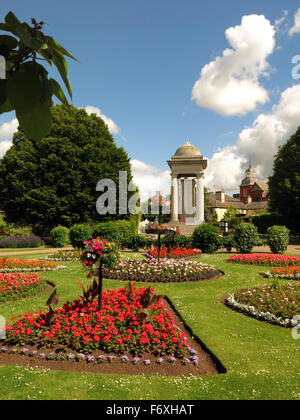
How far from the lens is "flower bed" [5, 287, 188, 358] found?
15.7ft

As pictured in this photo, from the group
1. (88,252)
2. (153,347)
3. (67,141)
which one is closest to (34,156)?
(67,141)

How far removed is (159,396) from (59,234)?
18.8 metres

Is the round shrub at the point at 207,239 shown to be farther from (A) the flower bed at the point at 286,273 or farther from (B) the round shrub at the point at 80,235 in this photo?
(B) the round shrub at the point at 80,235

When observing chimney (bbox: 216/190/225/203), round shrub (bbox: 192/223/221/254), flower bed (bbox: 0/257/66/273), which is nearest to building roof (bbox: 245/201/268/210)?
chimney (bbox: 216/190/225/203)

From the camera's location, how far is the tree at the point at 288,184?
1030 inches

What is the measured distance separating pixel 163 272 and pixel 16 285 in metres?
5.22

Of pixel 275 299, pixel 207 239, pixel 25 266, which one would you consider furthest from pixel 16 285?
pixel 207 239

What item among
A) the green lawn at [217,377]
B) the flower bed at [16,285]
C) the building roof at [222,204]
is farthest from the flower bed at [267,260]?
the building roof at [222,204]

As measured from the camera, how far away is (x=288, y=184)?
1027 inches

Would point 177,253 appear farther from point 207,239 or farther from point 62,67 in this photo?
point 62,67

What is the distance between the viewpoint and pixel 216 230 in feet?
55.6

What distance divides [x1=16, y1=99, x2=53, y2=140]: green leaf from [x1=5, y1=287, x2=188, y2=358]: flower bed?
470 centimetres

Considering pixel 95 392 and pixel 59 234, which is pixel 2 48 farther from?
pixel 59 234

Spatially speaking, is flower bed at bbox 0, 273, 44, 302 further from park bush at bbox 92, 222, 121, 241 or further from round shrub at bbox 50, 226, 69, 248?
round shrub at bbox 50, 226, 69, 248
